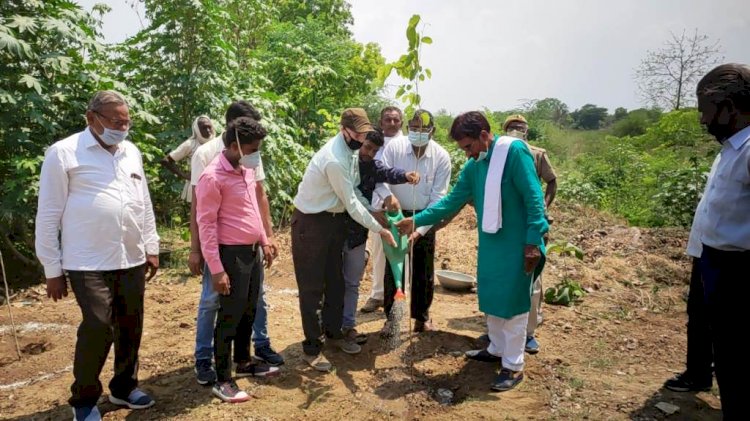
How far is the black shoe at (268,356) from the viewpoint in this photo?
347 centimetres

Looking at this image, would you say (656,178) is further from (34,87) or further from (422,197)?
(34,87)

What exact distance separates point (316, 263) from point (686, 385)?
2.54 metres

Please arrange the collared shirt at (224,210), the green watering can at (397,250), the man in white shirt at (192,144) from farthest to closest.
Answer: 1. the man in white shirt at (192,144)
2. the green watering can at (397,250)
3. the collared shirt at (224,210)

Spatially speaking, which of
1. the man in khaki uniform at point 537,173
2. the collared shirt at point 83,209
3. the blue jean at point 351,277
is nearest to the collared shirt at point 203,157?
the collared shirt at point 83,209

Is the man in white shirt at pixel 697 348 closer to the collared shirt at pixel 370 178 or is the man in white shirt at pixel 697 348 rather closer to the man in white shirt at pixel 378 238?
the collared shirt at pixel 370 178

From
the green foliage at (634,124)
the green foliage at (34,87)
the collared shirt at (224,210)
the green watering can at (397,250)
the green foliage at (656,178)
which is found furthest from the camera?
the green foliage at (634,124)

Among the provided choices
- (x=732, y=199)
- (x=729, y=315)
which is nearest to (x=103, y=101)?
(x=732, y=199)

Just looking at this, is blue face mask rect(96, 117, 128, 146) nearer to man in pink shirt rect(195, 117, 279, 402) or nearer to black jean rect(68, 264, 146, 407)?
man in pink shirt rect(195, 117, 279, 402)

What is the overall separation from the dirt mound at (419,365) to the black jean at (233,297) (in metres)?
0.29

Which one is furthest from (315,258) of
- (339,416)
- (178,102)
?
(178,102)

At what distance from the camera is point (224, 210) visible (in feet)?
9.34

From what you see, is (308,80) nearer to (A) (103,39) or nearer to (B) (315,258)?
(A) (103,39)

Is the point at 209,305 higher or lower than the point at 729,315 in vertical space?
lower

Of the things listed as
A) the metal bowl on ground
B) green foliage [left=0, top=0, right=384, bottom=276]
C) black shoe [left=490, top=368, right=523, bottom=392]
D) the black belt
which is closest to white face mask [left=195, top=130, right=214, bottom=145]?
green foliage [left=0, top=0, right=384, bottom=276]
